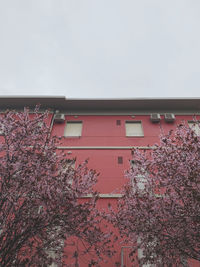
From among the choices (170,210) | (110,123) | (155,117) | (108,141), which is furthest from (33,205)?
(155,117)

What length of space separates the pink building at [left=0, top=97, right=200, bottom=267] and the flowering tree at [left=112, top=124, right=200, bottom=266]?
13.2 ft

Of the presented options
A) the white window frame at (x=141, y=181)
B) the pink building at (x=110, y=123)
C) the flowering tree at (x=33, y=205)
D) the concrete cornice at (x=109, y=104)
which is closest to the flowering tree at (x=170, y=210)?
the white window frame at (x=141, y=181)

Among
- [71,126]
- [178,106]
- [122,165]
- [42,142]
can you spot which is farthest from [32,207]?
[178,106]

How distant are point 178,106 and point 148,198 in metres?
9.08

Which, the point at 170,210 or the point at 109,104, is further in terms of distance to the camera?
the point at 109,104

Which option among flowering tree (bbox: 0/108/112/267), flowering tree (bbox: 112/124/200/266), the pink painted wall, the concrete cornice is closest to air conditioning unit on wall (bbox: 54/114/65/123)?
the pink painted wall

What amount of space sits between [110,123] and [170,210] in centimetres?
798

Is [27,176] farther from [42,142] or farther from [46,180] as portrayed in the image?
[42,142]

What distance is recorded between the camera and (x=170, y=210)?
6117 mm

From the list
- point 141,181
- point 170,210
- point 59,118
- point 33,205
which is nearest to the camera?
point 33,205

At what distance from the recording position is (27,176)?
19.5ft

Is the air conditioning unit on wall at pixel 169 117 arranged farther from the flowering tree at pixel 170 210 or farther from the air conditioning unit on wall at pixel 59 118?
the air conditioning unit on wall at pixel 59 118

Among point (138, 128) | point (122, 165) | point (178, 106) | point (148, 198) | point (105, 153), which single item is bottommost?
point (148, 198)

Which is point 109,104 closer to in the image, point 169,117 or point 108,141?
point 108,141
